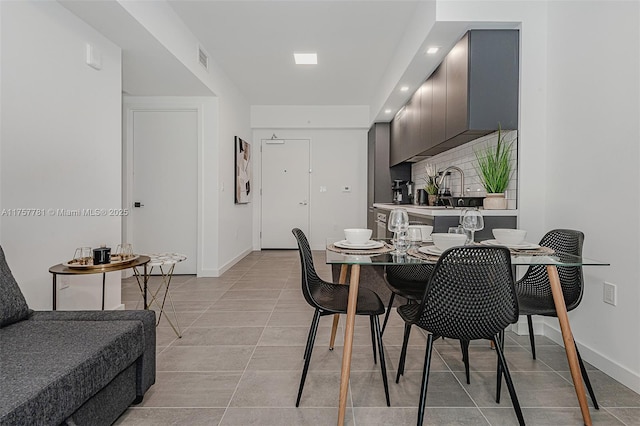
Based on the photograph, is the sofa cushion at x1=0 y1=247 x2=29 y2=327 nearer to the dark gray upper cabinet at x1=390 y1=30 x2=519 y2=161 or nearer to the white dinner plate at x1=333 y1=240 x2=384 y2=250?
the white dinner plate at x1=333 y1=240 x2=384 y2=250

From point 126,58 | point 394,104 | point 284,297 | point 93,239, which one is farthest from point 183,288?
point 394,104

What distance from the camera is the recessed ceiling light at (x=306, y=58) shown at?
14.4 ft

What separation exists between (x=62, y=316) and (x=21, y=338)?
30cm

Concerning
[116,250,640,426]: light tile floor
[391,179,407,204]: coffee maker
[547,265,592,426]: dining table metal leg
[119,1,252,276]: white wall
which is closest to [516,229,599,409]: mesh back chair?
[547,265,592,426]: dining table metal leg

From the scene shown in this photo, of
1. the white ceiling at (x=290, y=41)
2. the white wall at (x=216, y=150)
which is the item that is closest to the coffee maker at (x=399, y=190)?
the white ceiling at (x=290, y=41)

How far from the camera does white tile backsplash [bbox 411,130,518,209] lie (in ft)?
9.37

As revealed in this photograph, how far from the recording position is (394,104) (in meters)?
5.07

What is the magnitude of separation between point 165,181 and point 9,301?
11.0 feet

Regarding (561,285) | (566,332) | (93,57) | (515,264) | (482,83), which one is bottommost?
(566,332)

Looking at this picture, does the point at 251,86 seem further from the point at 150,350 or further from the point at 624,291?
the point at 624,291

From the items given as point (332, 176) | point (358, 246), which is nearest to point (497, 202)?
point (358, 246)

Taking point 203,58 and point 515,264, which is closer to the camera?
point 515,264

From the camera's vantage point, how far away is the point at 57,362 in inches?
50.0

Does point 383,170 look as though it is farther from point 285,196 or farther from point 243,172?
point 243,172
